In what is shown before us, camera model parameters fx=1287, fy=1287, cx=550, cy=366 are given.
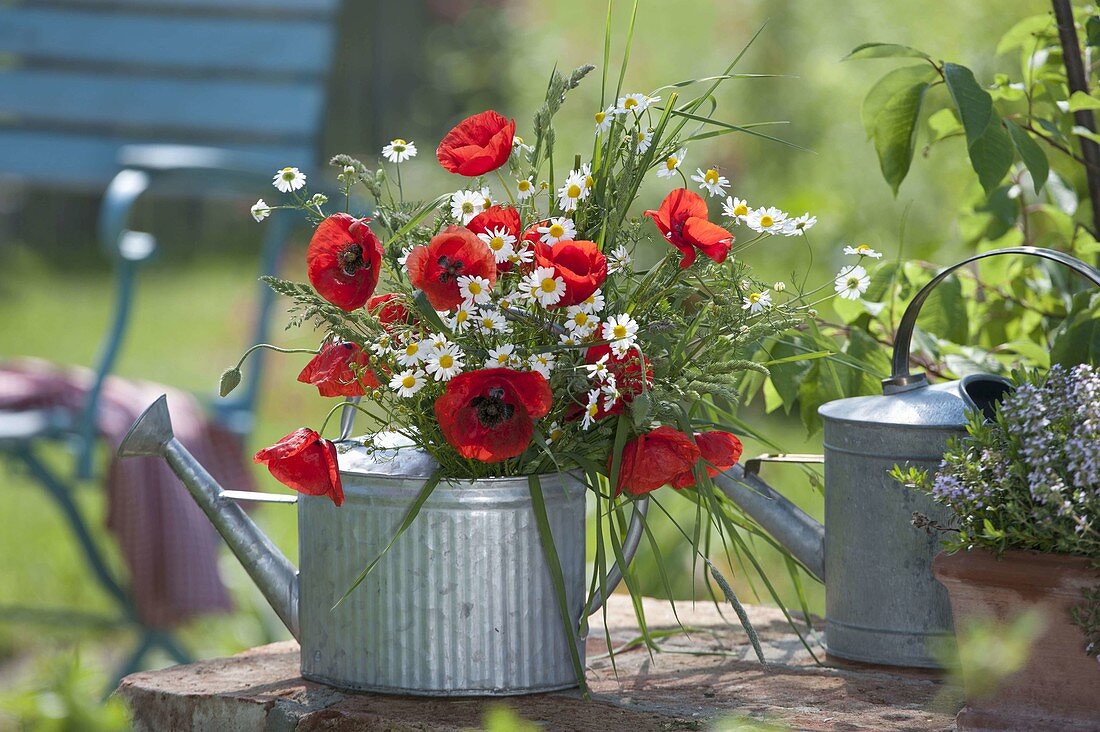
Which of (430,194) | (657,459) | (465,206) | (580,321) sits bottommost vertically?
(657,459)

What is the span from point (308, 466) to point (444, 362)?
0.46 feet

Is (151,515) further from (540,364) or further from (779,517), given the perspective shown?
(540,364)

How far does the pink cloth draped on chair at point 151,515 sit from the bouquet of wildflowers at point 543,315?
148 centimetres

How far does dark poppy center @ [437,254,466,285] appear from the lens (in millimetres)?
958

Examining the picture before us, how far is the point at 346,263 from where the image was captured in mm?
998

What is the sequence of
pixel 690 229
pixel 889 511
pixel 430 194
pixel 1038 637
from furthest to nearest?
pixel 430 194 → pixel 889 511 → pixel 690 229 → pixel 1038 637

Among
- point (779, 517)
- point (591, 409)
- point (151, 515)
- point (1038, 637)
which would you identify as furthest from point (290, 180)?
point (151, 515)

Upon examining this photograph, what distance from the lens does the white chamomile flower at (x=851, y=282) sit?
1.07 meters

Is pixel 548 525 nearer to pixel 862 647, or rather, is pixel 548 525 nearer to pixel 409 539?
pixel 409 539

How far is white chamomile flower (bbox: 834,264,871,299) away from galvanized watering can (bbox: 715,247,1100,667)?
70 mm

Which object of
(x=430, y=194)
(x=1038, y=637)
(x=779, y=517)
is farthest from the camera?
(x=430, y=194)

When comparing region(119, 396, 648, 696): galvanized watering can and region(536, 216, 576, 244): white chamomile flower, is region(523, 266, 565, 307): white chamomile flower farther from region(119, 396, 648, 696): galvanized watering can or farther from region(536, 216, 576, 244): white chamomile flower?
region(119, 396, 648, 696): galvanized watering can

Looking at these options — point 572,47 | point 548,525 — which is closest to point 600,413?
point 548,525

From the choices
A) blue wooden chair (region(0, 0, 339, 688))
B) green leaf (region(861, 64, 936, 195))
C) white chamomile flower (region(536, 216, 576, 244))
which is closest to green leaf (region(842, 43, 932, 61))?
green leaf (region(861, 64, 936, 195))
